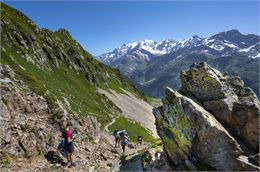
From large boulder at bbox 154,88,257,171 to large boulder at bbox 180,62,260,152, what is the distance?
148 centimetres

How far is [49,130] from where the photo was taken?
150ft

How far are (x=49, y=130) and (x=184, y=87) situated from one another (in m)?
19.9

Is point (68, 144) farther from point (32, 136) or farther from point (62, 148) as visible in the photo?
point (32, 136)

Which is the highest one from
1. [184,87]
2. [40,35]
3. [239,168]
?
[40,35]

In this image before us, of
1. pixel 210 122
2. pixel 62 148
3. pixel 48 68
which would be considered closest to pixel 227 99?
pixel 210 122

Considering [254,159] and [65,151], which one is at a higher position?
[65,151]

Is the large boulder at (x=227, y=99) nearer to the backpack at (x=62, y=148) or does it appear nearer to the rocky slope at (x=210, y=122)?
the rocky slope at (x=210, y=122)

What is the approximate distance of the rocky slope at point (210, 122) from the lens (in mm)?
29922

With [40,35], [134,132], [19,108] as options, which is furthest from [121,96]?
[19,108]

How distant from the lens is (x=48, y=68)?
4102 inches

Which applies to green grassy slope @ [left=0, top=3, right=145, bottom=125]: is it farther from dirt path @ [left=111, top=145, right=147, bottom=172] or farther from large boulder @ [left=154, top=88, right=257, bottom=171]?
large boulder @ [left=154, top=88, right=257, bottom=171]

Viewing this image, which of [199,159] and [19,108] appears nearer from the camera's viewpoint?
[199,159]

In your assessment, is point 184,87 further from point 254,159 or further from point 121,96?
point 121,96

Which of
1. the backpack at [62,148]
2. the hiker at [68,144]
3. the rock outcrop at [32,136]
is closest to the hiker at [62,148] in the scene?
the backpack at [62,148]
